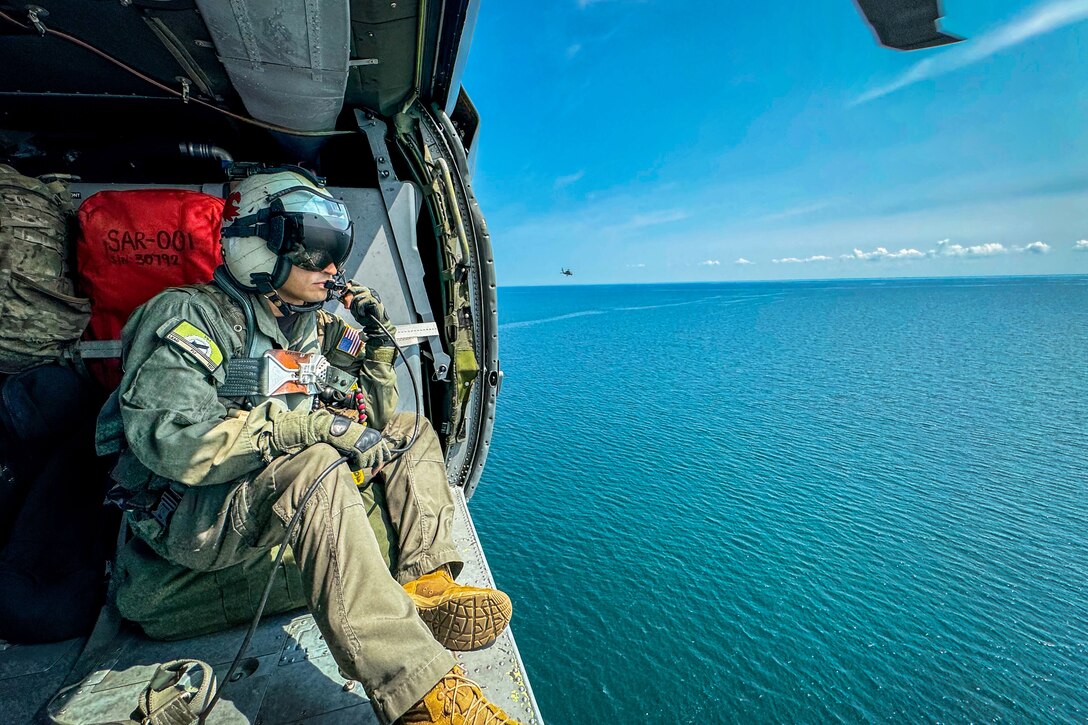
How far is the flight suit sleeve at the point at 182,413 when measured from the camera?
1807 millimetres

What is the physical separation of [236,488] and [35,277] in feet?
5.71

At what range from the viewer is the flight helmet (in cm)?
221

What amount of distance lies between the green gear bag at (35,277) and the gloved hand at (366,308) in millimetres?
1429

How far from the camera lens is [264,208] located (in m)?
2.24

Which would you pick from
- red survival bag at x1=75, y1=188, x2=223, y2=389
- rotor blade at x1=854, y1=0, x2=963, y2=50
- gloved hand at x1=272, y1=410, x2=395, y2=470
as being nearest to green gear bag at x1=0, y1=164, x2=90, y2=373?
red survival bag at x1=75, y1=188, x2=223, y2=389

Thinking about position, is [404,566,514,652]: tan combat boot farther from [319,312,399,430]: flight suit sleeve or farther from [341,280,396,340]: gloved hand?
[341,280,396,340]: gloved hand

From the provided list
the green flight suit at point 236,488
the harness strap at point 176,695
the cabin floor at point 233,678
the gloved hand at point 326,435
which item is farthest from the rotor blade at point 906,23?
the harness strap at point 176,695

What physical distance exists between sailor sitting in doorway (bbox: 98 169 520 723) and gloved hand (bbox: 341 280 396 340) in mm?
292

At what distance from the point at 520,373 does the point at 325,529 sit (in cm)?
3344

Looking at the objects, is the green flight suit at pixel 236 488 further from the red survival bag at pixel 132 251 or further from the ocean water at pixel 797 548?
the ocean water at pixel 797 548

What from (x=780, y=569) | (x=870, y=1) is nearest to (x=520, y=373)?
(x=780, y=569)

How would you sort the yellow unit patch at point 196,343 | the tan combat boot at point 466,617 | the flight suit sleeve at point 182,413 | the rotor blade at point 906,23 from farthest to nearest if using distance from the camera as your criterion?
the tan combat boot at point 466,617
the yellow unit patch at point 196,343
the flight suit sleeve at point 182,413
the rotor blade at point 906,23

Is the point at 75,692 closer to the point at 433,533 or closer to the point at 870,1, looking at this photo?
the point at 433,533

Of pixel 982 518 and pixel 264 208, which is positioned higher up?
pixel 264 208
